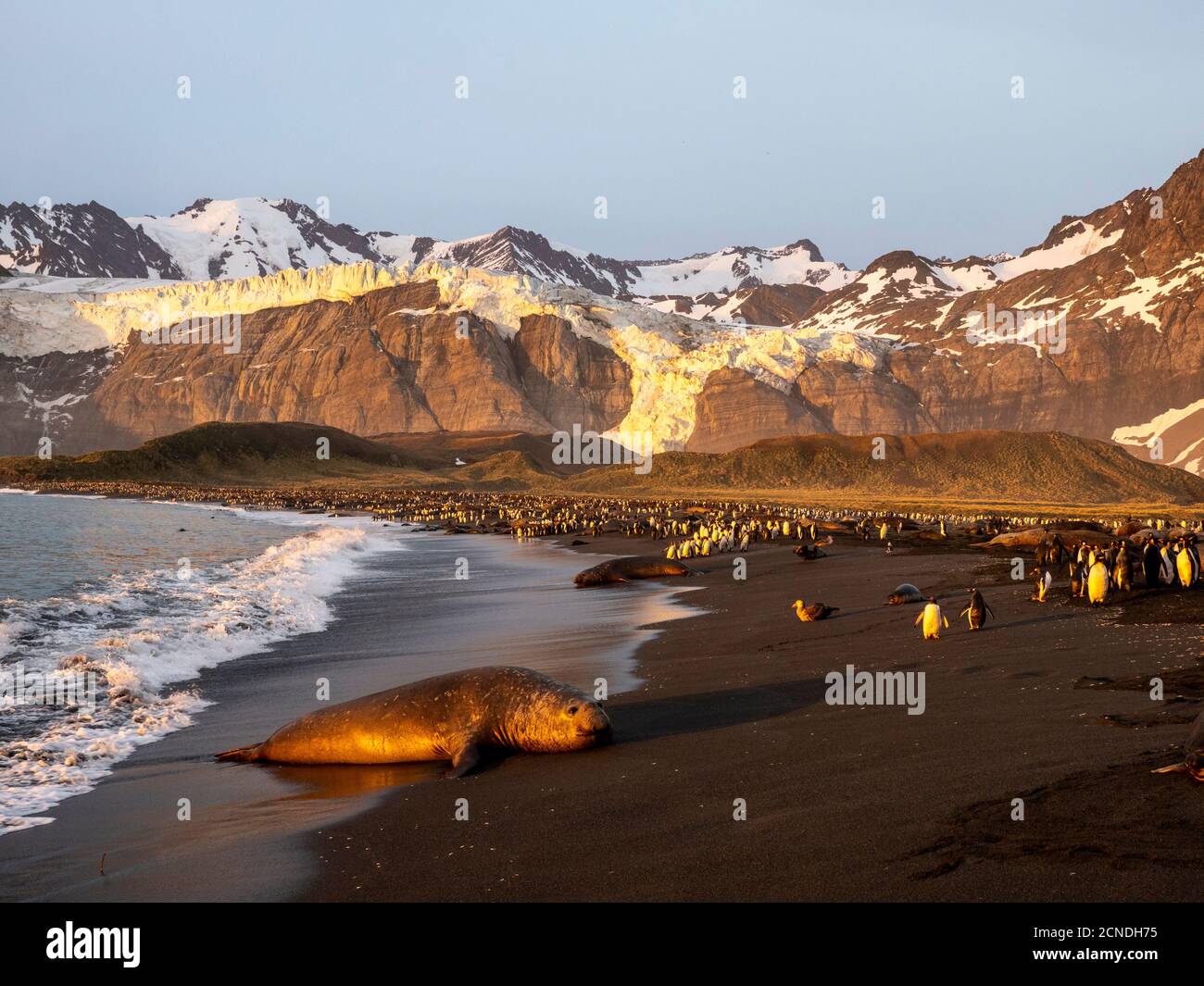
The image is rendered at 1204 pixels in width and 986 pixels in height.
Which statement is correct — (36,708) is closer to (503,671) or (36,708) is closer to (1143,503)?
(503,671)

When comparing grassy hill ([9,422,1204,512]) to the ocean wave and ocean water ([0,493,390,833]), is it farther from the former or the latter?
the ocean wave

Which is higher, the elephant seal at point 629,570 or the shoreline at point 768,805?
the shoreline at point 768,805

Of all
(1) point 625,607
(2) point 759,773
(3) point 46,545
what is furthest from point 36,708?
(3) point 46,545

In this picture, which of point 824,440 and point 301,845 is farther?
point 824,440

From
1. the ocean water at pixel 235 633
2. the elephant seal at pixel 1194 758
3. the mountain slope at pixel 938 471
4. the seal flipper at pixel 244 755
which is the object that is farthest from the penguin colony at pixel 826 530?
the mountain slope at pixel 938 471

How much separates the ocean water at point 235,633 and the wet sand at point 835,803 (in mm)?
3399

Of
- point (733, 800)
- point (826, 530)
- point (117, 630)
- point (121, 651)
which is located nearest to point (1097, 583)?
point (733, 800)

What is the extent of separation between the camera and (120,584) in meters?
26.6

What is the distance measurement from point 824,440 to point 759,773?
131735 mm

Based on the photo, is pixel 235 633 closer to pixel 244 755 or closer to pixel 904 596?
pixel 244 755

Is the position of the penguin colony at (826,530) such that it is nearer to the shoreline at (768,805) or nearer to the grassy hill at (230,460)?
the shoreline at (768,805)

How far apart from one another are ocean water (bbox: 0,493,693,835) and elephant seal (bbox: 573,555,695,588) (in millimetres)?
1342

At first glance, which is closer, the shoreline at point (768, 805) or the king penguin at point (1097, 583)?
the shoreline at point (768, 805)

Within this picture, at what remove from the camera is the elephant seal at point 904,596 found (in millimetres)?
21234
